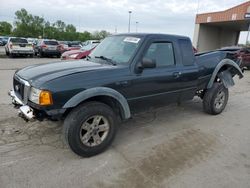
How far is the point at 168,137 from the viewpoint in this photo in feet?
13.6

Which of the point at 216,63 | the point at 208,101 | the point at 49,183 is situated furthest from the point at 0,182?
the point at 216,63

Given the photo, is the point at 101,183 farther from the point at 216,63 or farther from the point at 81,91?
the point at 216,63

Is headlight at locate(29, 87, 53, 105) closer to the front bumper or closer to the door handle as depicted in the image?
the front bumper

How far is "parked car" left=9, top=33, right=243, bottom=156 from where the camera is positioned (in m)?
Answer: 3.03

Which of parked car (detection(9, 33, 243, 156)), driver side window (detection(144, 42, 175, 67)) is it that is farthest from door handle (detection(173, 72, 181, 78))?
driver side window (detection(144, 42, 175, 67))

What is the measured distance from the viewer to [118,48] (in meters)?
4.04

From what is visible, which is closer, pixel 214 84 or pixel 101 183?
pixel 101 183

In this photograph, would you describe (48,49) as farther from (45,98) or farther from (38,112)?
(45,98)

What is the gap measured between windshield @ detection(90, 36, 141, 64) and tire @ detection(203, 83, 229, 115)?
249 centimetres

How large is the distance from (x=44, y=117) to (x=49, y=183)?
87cm

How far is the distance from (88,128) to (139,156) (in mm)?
878

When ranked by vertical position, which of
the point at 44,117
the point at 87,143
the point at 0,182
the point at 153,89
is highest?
the point at 153,89

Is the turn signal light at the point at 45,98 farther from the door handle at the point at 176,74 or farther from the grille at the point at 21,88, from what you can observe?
the door handle at the point at 176,74

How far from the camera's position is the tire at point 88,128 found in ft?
10.2
